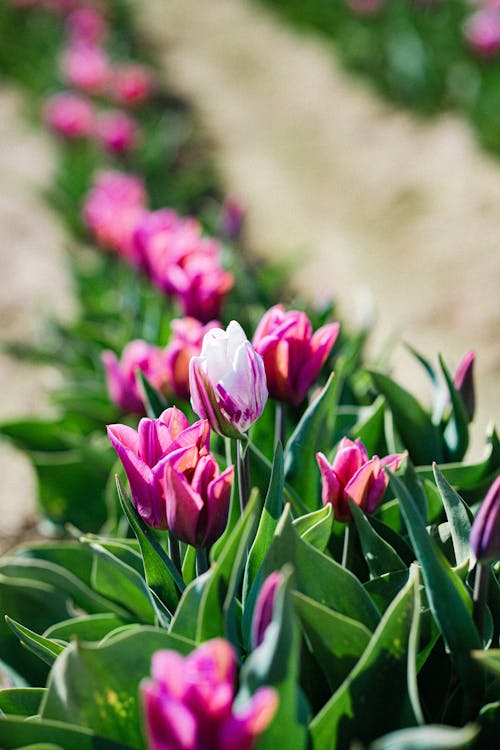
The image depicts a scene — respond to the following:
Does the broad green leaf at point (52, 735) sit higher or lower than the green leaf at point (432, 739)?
lower

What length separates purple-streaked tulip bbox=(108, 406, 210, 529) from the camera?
1200mm

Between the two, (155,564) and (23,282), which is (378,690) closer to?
(155,564)

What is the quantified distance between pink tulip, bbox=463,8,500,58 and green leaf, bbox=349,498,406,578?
3.80 m

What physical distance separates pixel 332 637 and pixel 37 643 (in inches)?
18.4

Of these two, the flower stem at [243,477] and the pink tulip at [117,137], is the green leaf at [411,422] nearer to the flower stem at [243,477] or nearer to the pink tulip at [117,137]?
the flower stem at [243,477]

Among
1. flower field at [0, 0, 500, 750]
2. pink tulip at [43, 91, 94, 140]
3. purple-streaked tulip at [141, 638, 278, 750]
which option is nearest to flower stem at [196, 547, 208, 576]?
flower field at [0, 0, 500, 750]

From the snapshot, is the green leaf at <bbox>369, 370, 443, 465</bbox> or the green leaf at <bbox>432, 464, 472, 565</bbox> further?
the green leaf at <bbox>369, 370, 443, 465</bbox>

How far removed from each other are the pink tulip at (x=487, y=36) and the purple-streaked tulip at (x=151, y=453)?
3.88m

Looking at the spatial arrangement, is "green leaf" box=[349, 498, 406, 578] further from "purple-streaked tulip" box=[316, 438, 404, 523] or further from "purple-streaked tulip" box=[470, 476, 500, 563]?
"purple-streaked tulip" box=[470, 476, 500, 563]

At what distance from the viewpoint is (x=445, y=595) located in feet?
3.81

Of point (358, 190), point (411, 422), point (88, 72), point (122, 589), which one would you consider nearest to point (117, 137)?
point (88, 72)

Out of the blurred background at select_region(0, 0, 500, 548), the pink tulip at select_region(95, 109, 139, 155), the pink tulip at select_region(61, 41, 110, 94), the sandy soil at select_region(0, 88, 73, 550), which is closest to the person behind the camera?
the sandy soil at select_region(0, 88, 73, 550)

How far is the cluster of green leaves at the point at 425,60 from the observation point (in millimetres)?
4469

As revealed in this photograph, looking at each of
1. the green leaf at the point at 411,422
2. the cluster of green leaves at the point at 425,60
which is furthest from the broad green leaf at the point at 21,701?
the cluster of green leaves at the point at 425,60
